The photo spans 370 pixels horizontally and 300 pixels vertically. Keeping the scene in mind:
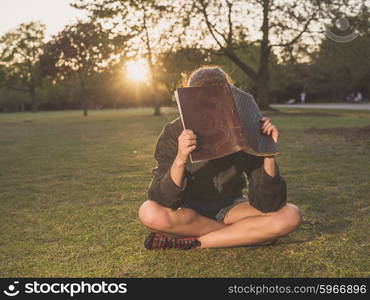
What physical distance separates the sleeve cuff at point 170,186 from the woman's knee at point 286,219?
0.81 m

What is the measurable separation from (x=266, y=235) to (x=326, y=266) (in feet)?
1.55

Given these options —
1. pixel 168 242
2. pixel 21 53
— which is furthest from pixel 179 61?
pixel 21 53

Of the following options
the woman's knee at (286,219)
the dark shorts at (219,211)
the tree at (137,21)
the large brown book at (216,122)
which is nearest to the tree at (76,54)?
the tree at (137,21)

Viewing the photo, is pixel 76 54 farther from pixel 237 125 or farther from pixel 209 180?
pixel 237 125

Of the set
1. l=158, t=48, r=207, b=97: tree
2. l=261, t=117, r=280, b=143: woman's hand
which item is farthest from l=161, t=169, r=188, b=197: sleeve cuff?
l=158, t=48, r=207, b=97: tree

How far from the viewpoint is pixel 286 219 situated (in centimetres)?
322

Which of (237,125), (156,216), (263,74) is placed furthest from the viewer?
(263,74)

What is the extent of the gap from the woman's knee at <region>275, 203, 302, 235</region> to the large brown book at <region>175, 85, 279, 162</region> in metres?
0.67

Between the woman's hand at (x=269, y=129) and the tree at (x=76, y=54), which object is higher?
the tree at (x=76, y=54)

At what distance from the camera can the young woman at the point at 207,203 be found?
306 centimetres

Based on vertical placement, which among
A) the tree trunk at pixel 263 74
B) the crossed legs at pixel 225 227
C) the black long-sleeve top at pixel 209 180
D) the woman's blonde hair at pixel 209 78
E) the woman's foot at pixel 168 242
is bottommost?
the woman's foot at pixel 168 242

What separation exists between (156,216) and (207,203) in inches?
20.0

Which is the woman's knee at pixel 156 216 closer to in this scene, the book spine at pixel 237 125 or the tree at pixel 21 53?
the book spine at pixel 237 125

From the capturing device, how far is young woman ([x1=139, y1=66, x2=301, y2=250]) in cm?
306
